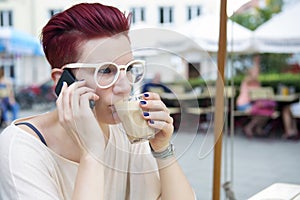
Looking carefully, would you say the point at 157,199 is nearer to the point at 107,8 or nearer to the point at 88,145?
the point at 88,145

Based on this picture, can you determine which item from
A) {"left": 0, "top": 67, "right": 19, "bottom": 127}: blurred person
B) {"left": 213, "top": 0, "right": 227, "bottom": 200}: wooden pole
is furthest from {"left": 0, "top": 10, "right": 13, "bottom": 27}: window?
{"left": 213, "top": 0, "right": 227, "bottom": 200}: wooden pole

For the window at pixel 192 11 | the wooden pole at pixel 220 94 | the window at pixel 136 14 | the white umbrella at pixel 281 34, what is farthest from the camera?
the white umbrella at pixel 281 34

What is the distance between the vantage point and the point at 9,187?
828 millimetres

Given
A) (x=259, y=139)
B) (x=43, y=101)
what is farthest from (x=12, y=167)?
(x=43, y=101)

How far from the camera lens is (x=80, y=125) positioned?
2.58ft

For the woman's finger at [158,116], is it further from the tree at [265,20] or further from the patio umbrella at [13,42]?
the tree at [265,20]

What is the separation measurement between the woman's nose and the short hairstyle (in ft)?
0.29

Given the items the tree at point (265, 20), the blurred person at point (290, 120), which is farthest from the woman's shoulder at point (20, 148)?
the tree at point (265, 20)

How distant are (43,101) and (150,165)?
400 inches

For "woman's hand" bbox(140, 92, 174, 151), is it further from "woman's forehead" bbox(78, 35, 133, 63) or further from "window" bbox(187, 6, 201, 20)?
"window" bbox(187, 6, 201, 20)

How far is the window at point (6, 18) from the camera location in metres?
15.0

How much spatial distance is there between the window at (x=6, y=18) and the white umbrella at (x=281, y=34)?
10.5 metres

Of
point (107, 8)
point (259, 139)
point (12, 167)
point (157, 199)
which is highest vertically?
point (107, 8)

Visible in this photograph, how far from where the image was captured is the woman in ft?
2.58
